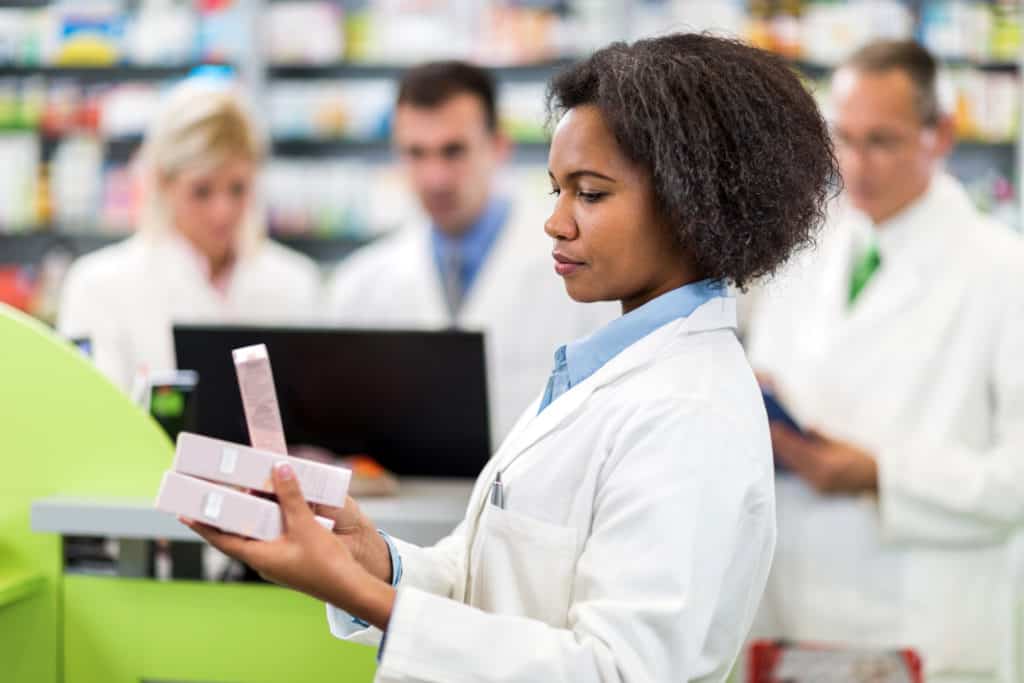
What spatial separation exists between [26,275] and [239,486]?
4.92 m

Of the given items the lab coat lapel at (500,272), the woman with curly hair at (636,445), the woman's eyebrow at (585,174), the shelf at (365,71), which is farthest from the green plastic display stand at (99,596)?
the shelf at (365,71)

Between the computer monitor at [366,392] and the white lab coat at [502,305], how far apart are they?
92 centimetres

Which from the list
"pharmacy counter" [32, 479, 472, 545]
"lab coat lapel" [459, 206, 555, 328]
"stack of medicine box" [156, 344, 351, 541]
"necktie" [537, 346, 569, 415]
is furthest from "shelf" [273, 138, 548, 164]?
"stack of medicine box" [156, 344, 351, 541]

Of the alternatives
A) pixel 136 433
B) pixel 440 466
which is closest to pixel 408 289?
pixel 440 466

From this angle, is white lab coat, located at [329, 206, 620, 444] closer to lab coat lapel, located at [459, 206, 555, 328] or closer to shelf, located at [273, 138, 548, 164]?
lab coat lapel, located at [459, 206, 555, 328]

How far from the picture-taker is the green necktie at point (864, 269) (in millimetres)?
2850

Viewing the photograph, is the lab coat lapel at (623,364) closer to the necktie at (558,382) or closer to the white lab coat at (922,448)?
the necktie at (558,382)

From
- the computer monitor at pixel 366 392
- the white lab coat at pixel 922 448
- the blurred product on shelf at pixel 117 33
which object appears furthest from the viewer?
the blurred product on shelf at pixel 117 33

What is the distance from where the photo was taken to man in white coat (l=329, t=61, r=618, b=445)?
325 cm

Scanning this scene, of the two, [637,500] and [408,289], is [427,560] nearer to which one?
[637,500]

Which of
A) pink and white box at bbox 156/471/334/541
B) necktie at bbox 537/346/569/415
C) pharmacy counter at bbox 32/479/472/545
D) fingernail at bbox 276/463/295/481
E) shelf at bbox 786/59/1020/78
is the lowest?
→ pharmacy counter at bbox 32/479/472/545

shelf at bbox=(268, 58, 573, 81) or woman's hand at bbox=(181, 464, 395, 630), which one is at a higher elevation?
shelf at bbox=(268, 58, 573, 81)

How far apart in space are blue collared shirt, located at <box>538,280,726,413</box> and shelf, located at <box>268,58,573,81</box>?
13.3 ft

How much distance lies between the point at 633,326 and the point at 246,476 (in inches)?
16.7
